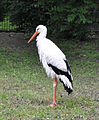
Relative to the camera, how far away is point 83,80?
10742mm

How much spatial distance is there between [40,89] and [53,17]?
24.3ft

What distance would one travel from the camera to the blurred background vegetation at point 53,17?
15.5m

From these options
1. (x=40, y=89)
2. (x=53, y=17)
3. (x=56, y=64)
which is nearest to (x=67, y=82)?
(x=56, y=64)

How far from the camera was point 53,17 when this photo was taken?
1628 centimetres

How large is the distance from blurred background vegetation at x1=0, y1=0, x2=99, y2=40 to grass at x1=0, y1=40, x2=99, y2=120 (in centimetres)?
150

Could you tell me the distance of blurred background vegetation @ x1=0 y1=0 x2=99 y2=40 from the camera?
1548 cm

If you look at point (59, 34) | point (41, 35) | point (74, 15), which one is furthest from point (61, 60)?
point (59, 34)

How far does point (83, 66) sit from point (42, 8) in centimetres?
609

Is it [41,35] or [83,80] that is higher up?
[41,35]

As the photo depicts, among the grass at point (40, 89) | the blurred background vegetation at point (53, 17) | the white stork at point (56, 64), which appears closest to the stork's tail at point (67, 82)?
the white stork at point (56, 64)

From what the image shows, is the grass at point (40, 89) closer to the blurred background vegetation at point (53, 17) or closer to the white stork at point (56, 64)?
the white stork at point (56, 64)

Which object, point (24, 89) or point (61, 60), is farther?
point (24, 89)

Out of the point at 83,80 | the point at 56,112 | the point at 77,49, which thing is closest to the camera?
the point at 56,112

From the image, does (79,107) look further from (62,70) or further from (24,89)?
(24,89)
